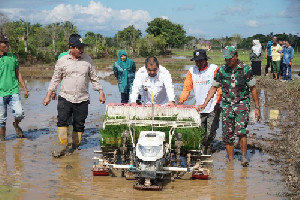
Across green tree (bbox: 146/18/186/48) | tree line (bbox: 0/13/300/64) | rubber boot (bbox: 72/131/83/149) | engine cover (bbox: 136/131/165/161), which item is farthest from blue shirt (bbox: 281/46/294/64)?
green tree (bbox: 146/18/186/48)

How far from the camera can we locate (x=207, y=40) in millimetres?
108312

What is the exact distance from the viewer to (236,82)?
7.22 m

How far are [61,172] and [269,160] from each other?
3555mm

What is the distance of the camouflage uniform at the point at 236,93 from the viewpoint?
7215 millimetres

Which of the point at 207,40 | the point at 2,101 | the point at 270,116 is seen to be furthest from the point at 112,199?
the point at 207,40

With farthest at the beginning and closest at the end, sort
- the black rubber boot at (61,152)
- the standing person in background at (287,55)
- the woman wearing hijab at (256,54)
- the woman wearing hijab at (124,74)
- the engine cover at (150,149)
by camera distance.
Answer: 1. the woman wearing hijab at (256,54)
2. the standing person in background at (287,55)
3. the woman wearing hijab at (124,74)
4. the black rubber boot at (61,152)
5. the engine cover at (150,149)

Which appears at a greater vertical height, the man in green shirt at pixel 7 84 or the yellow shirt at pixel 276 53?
the yellow shirt at pixel 276 53

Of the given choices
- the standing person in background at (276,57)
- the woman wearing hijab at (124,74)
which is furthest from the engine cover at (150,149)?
the standing person in background at (276,57)

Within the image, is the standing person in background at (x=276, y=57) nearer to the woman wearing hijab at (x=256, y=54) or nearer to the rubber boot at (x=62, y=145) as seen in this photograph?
the woman wearing hijab at (x=256, y=54)

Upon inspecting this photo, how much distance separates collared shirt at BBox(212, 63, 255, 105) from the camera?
7.21m

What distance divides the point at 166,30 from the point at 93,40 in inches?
1066

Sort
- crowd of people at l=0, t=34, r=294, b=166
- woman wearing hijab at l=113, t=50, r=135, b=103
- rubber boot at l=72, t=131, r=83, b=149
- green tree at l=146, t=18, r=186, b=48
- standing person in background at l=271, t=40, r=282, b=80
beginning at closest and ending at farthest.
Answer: crowd of people at l=0, t=34, r=294, b=166, rubber boot at l=72, t=131, r=83, b=149, woman wearing hijab at l=113, t=50, r=135, b=103, standing person in background at l=271, t=40, r=282, b=80, green tree at l=146, t=18, r=186, b=48

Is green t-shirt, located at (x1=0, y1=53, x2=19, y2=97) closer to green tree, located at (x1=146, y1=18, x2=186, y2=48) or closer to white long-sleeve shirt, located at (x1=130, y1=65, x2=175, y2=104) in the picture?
white long-sleeve shirt, located at (x1=130, y1=65, x2=175, y2=104)

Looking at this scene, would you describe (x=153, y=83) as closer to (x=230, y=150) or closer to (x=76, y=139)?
(x=230, y=150)
